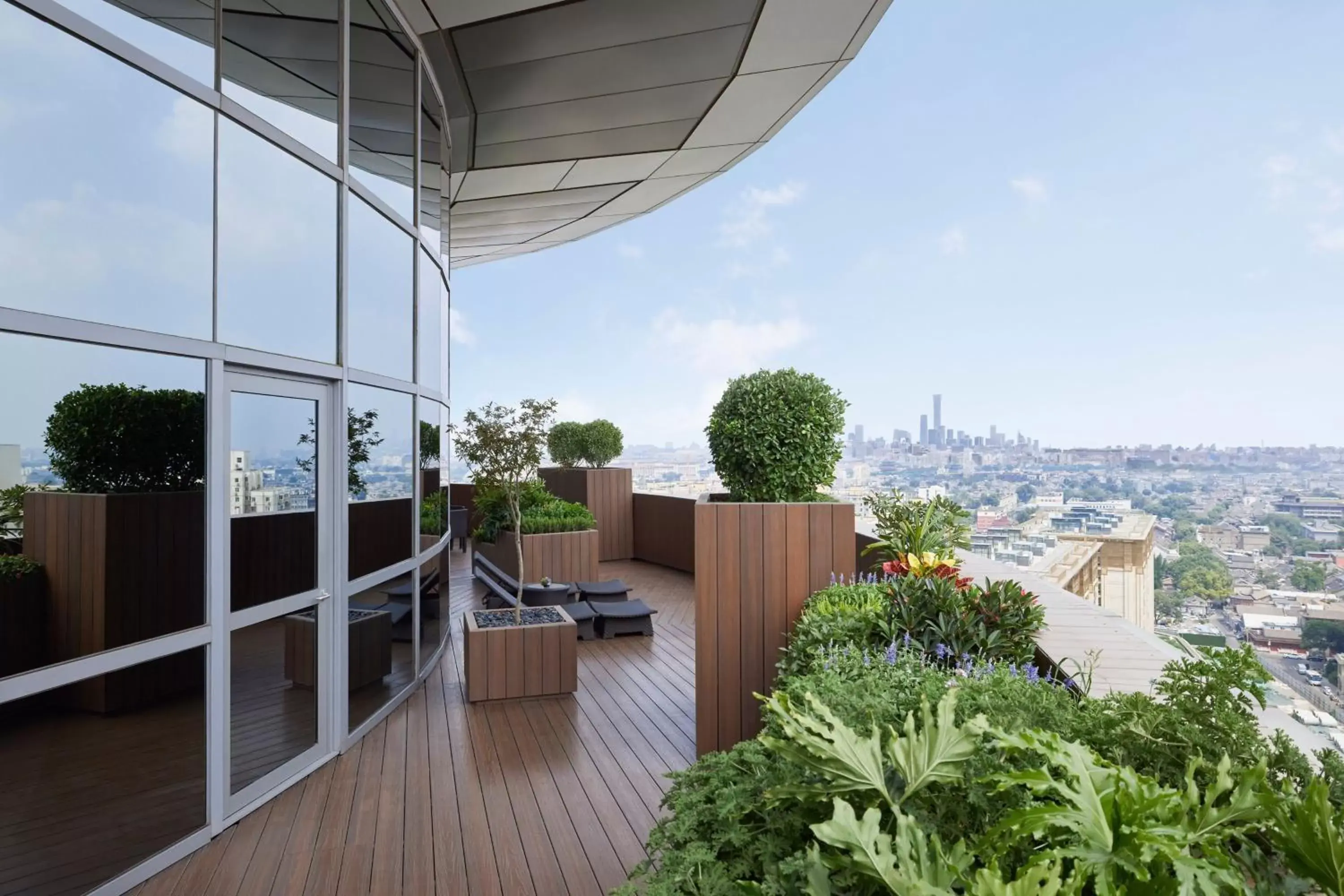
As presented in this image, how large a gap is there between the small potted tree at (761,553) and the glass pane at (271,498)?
216cm

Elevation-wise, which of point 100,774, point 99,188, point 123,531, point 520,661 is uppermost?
point 99,188

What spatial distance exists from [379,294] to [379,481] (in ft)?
4.01

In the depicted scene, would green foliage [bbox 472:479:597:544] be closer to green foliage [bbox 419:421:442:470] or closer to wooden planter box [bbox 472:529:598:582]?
wooden planter box [bbox 472:529:598:582]

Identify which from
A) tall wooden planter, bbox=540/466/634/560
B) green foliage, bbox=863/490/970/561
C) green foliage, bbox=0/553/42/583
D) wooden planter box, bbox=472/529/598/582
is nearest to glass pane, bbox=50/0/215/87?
green foliage, bbox=0/553/42/583

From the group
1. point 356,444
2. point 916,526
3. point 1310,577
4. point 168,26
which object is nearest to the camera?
point 1310,577

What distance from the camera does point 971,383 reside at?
36531 mm

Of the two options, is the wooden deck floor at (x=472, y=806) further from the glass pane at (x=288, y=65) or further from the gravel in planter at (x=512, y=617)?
the glass pane at (x=288, y=65)

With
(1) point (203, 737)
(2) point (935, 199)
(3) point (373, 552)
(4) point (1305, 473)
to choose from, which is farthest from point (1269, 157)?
(2) point (935, 199)

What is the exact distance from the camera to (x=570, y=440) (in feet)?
38.4

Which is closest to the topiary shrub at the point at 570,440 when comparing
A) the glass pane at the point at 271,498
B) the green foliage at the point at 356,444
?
the green foliage at the point at 356,444

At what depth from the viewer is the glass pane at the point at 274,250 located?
3283 mm

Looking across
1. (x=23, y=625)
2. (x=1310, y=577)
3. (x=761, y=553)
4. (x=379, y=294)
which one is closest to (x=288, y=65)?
(x=379, y=294)

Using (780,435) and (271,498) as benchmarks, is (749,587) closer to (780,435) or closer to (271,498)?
(780,435)

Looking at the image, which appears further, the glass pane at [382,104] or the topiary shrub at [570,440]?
the topiary shrub at [570,440]
